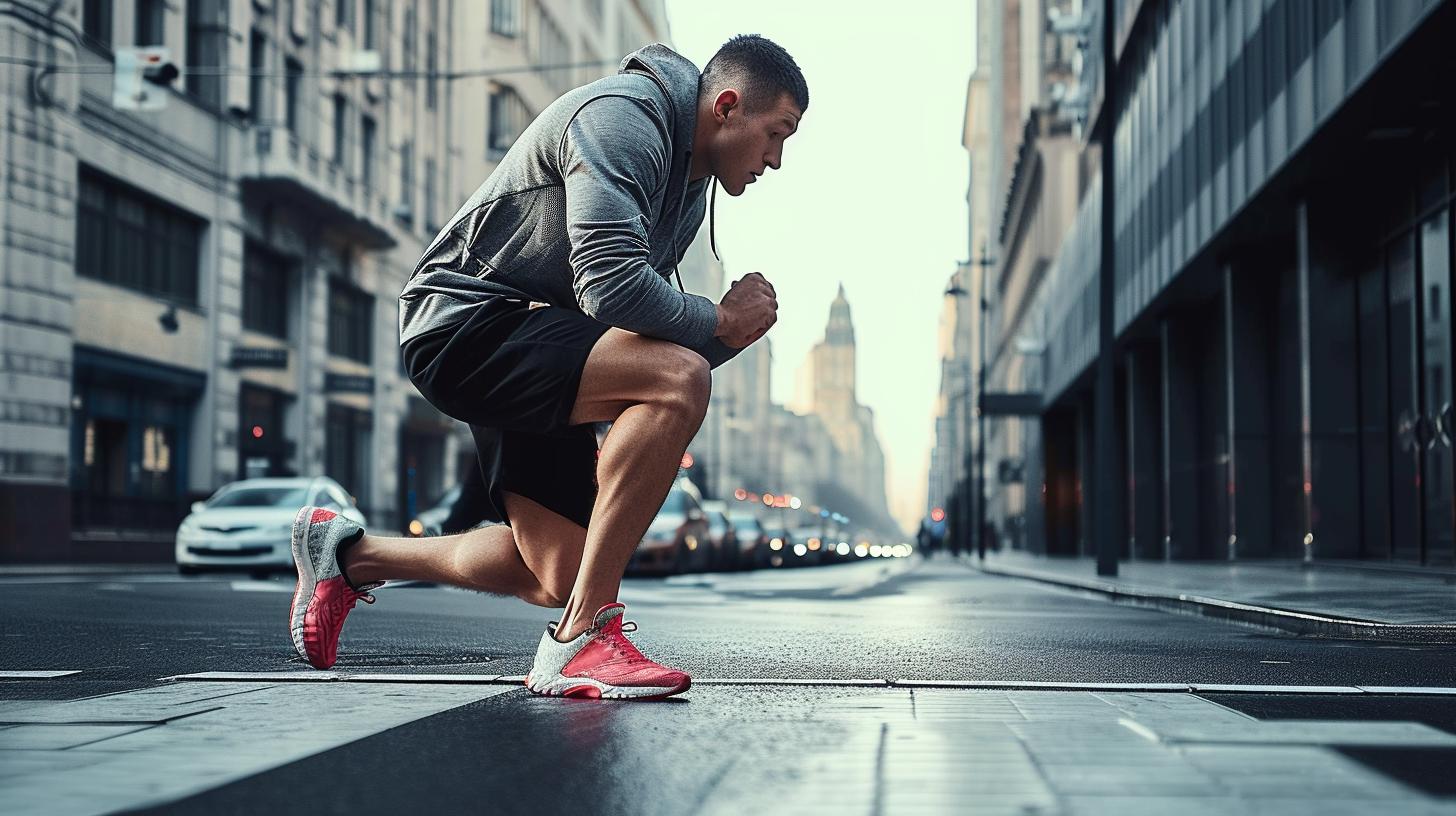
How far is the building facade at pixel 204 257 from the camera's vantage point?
77.8 ft

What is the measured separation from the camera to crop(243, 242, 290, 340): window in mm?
32812

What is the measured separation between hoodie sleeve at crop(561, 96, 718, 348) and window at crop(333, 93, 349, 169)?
34.1 metres

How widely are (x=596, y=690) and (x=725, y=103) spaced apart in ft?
5.12

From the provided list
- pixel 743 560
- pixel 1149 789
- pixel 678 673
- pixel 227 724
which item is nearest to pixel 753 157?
pixel 678 673

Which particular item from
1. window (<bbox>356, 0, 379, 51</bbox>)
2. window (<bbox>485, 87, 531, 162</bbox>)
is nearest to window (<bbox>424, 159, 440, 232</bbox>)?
window (<bbox>356, 0, 379, 51</bbox>)

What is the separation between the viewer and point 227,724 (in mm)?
3607

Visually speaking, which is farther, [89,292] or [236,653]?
[89,292]

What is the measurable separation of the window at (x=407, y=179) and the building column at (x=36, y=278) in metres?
17.8

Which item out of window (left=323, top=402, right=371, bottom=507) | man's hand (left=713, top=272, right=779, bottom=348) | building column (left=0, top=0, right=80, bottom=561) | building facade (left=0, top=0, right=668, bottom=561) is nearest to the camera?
man's hand (left=713, top=272, right=779, bottom=348)

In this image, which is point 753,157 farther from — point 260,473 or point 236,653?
point 260,473

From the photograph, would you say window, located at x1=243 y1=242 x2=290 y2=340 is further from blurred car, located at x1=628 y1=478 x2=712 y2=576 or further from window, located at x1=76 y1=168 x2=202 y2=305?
blurred car, located at x1=628 y1=478 x2=712 y2=576

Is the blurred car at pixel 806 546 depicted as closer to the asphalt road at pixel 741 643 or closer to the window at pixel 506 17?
the window at pixel 506 17

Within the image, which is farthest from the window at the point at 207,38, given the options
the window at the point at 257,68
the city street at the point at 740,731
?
the city street at the point at 740,731

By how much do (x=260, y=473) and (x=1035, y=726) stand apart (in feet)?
96.0
